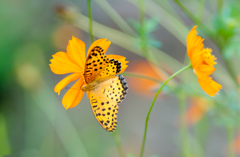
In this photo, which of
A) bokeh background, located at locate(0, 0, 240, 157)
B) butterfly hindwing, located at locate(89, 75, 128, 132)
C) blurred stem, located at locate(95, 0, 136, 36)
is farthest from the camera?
bokeh background, located at locate(0, 0, 240, 157)

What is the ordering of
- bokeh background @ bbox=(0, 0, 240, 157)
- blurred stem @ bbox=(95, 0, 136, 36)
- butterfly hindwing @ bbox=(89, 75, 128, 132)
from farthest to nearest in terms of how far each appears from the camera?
bokeh background @ bbox=(0, 0, 240, 157) → blurred stem @ bbox=(95, 0, 136, 36) → butterfly hindwing @ bbox=(89, 75, 128, 132)

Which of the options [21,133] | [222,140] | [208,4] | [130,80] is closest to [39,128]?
[21,133]

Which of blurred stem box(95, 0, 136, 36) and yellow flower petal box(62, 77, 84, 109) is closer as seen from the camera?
yellow flower petal box(62, 77, 84, 109)

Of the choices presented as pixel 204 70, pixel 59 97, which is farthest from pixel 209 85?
pixel 59 97

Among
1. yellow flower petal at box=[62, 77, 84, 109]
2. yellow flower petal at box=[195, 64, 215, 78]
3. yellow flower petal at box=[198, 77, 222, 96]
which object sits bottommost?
yellow flower petal at box=[62, 77, 84, 109]

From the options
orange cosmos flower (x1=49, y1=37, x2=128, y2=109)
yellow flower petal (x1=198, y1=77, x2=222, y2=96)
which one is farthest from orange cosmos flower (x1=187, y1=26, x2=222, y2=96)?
orange cosmos flower (x1=49, y1=37, x2=128, y2=109)

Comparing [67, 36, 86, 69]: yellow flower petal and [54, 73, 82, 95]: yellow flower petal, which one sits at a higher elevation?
[67, 36, 86, 69]: yellow flower petal

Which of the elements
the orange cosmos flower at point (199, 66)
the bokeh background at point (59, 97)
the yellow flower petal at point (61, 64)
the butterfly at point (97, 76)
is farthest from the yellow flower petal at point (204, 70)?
the bokeh background at point (59, 97)

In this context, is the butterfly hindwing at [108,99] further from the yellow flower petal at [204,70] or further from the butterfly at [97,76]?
the yellow flower petal at [204,70]

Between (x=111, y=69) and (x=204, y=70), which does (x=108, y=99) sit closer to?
(x=111, y=69)

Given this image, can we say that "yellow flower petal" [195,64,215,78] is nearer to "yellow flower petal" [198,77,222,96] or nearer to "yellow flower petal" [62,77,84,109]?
"yellow flower petal" [198,77,222,96]
